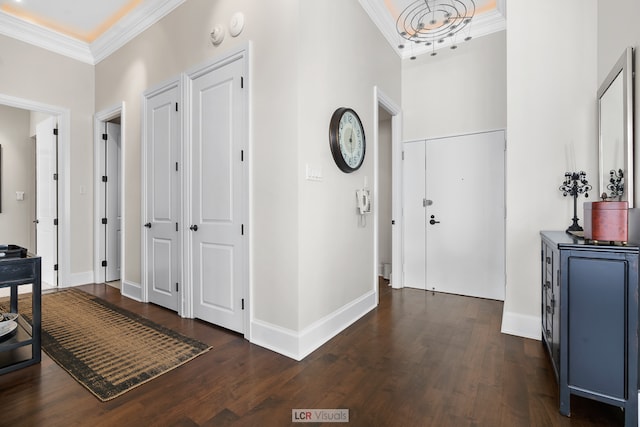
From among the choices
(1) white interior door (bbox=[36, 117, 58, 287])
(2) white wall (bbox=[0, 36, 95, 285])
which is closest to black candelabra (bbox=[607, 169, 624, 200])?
(2) white wall (bbox=[0, 36, 95, 285])

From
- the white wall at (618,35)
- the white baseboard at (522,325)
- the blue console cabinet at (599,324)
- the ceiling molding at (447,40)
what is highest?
the ceiling molding at (447,40)

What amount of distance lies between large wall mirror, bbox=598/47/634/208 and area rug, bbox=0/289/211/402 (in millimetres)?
3006

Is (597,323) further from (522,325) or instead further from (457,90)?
(457,90)

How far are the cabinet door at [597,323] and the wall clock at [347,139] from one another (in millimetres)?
1718

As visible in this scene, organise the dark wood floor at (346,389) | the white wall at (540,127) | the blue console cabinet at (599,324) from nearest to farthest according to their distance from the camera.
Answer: the blue console cabinet at (599,324) < the dark wood floor at (346,389) < the white wall at (540,127)

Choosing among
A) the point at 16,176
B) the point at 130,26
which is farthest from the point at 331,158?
the point at 16,176

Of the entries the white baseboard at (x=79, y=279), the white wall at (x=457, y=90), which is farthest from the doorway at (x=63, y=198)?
A: the white wall at (x=457, y=90)

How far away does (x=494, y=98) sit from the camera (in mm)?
3508

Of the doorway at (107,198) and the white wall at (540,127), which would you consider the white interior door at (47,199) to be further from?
the white wall at (540,127)

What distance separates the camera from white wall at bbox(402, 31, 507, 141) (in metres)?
3.50

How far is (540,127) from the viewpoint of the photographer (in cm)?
253

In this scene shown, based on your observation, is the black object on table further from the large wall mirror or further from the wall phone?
the large wall mirror

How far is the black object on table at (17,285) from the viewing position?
1990 millimetres

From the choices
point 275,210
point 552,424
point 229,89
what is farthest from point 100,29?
point 552,424
